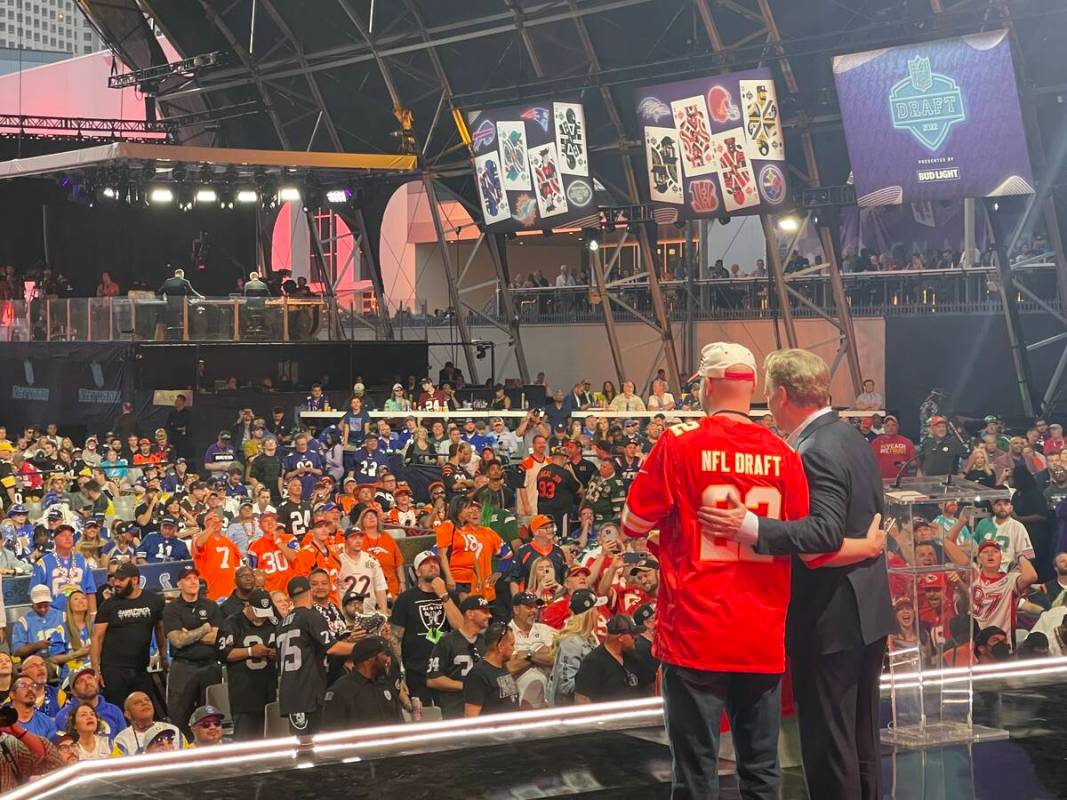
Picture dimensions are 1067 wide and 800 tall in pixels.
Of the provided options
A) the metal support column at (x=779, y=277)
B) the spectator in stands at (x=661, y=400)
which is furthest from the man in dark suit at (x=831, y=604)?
the metal support column at (x=779, y=277)

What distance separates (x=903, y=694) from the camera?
5.53 metres

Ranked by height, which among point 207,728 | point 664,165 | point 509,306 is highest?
point 664,165

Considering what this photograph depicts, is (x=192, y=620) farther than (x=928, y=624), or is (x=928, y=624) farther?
(x=192, y=620)

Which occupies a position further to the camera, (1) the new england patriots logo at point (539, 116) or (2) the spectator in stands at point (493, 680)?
(1) the new england patriots logo at point (539, 116)

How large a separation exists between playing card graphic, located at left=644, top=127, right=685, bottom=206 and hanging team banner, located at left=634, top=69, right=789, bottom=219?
0.05 ft

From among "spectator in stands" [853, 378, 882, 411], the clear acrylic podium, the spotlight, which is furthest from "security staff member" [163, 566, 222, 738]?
the spotlight

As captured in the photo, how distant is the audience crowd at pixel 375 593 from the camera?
7.82 metres

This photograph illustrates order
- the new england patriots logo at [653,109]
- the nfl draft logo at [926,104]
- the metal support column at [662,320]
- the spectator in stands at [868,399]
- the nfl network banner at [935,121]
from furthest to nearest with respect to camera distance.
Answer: the metal support column at [662,320]
the new england patriots logo at [653,109]
the spectator in stands at [868,399]
the nfl draft logo at [926,104]
the nfl network banner at [935,121]

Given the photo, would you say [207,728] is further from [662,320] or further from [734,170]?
[662,320]

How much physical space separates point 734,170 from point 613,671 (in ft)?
48.6

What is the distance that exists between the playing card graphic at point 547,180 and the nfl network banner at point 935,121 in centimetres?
519

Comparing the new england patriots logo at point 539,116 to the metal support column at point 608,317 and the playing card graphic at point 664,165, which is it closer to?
the playing card graphic at point 664,165

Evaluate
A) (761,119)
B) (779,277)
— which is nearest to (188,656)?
(761,119)

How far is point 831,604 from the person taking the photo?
14.1 ft
